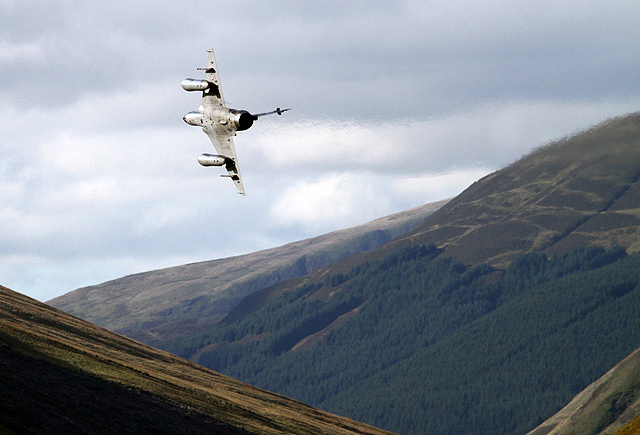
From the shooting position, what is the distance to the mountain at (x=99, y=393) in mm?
95925

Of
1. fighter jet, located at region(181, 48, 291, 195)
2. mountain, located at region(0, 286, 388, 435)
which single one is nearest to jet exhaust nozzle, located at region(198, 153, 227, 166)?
fighter jet, located at region(181, 48, 291, 195)

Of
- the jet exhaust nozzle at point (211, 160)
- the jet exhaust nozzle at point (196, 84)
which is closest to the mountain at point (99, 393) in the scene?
the jet exhaust nozzle at point (211, 160)

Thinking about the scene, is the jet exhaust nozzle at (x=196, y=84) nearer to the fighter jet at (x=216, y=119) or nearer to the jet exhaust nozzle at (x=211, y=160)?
the fighter jet at (x=216, y=119)

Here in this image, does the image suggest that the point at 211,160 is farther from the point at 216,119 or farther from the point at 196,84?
the point at 196,84

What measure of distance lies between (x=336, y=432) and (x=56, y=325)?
67481 mm

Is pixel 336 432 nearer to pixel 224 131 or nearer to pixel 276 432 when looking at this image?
pixel 276 432

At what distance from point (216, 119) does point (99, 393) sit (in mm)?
49849

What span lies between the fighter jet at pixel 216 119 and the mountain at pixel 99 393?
34.1 metres

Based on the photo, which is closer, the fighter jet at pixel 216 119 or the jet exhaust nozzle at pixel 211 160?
the fighter jet at pixel 216 119

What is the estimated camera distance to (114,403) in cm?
11712

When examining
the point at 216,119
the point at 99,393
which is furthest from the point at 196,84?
the point at 99,393

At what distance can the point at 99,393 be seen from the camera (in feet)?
391

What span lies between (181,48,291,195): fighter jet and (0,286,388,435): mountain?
3415 cm

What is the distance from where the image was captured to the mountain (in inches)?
3777
